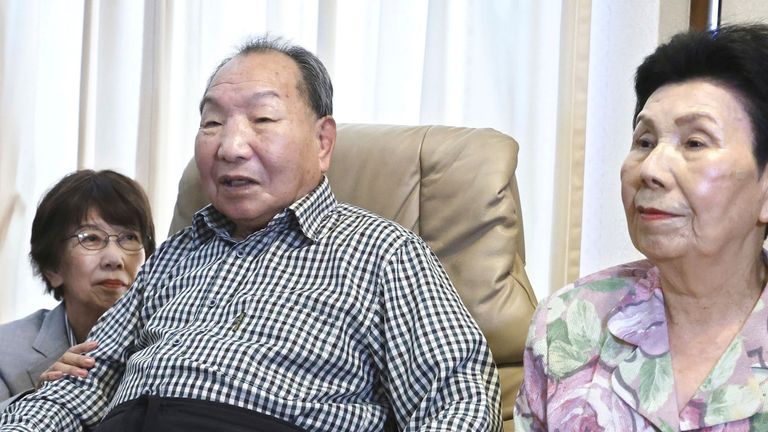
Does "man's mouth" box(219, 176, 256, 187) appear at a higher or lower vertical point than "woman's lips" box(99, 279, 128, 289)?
higher

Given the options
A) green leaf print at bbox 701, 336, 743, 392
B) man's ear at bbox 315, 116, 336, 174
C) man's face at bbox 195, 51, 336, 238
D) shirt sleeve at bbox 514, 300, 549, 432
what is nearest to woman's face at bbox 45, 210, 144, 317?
man's face at bbox 195, 51, 336, 238

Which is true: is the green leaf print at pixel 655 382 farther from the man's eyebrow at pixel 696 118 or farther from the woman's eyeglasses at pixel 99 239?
the woman's eyeglasses at pixel 99 239

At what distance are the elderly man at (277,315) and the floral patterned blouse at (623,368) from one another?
19 cm

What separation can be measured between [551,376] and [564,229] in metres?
1.18

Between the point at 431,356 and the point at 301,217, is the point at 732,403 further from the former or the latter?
the point at 301,217

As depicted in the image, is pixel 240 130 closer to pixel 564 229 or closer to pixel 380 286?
pixel 380 286

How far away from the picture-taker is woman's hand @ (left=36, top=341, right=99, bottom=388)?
6.73ft

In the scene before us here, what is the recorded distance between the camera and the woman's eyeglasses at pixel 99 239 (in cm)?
246

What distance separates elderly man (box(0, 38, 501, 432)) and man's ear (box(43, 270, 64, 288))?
1.30 ft

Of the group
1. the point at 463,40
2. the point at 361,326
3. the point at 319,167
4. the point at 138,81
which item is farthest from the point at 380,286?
the point at 138,81

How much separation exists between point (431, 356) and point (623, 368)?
37 centimetres

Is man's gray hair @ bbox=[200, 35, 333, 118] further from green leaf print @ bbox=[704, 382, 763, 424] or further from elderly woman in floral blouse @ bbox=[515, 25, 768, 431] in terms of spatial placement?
green leaf print @ bbox=[704, 382, 763, 424]

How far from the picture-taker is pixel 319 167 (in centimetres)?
212

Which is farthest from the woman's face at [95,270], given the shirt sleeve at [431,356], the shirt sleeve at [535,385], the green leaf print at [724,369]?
the green leaf print at [724,369]
